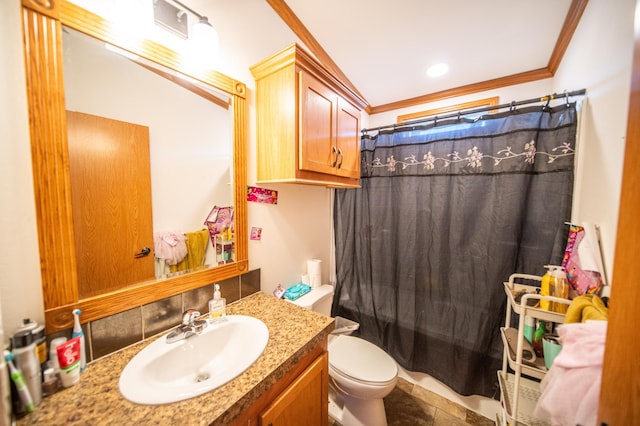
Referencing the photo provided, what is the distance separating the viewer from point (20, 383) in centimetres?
52

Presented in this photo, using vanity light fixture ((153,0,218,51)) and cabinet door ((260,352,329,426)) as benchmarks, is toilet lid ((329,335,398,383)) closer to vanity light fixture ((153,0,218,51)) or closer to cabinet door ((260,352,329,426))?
cabinet door ((260,352,329,426))

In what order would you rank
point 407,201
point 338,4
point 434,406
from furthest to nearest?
point 407,201
point 434,406
point 338,4

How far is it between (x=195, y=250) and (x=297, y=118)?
80cm

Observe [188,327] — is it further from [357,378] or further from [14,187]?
[357,378]

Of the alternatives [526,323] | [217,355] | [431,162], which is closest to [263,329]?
[217,355]

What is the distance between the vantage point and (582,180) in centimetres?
109

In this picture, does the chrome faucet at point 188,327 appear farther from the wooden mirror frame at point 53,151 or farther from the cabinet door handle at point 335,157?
the cabinet door handle at point 335,157

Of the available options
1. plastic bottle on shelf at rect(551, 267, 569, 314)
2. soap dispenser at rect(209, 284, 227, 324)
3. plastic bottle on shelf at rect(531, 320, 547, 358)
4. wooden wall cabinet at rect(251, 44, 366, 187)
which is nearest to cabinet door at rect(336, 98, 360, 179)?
wooden wall cabinet at rect(251, 44, 366, 187)

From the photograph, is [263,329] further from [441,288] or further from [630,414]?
[441,288]

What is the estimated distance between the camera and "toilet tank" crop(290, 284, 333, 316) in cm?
139

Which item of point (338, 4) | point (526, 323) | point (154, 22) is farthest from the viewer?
point (338, 4)

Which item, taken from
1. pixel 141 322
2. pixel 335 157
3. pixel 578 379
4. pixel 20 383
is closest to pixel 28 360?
pixel 20 383

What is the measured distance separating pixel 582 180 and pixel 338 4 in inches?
62.3

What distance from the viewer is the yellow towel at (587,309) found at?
0.70 metres
